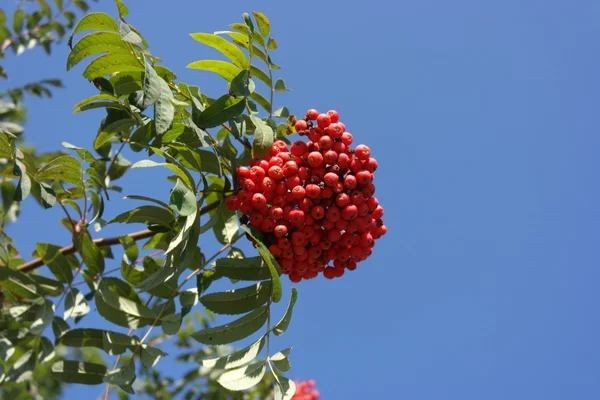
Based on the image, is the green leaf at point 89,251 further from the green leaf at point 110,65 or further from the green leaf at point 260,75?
the green leaf at point 260,75

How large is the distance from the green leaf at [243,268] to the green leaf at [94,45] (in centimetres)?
123

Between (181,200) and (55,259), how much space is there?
1666 millimetres

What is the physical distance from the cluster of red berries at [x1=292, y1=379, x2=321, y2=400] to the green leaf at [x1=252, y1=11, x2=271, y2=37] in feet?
23.3

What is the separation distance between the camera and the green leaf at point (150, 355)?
288 cm

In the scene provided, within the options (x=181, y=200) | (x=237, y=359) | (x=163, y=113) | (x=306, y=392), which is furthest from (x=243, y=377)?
(x=306, y=392)

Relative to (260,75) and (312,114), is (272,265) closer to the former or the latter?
(312,114)

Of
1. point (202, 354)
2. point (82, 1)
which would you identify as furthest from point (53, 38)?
point (202, 354)

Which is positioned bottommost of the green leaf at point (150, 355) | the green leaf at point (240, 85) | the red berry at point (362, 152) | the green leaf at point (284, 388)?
the green leaf at point (284, 388)

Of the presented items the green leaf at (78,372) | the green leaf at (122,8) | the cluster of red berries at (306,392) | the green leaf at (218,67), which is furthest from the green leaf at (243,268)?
the cluster of red berries at (306,392)

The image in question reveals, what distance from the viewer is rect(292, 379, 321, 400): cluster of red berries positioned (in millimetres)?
8914

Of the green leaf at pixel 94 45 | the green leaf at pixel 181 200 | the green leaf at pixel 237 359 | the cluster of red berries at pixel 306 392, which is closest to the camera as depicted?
the green leaf at pixel 181 200

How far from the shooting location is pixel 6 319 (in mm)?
3533

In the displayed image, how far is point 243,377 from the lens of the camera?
2455mm

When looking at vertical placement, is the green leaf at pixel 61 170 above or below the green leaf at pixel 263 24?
below
